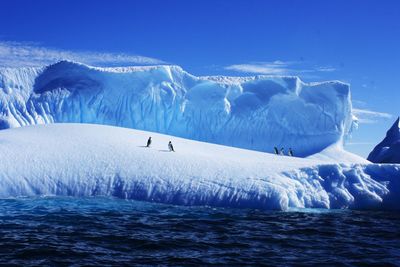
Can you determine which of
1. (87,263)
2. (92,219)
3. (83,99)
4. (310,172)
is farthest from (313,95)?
(87,263)

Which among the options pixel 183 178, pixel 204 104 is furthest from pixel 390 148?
pixel 183 178

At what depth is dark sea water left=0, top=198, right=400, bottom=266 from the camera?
318 inches

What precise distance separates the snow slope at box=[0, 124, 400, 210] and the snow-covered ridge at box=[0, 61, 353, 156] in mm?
17447

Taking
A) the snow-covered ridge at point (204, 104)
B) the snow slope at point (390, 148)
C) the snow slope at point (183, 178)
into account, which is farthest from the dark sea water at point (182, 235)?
the snow slope at point (390, 148)

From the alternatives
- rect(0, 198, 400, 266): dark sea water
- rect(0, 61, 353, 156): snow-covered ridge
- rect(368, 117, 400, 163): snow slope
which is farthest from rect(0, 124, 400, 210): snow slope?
rect(368, 117, 400, 163): snow slope

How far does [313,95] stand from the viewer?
3650 cm

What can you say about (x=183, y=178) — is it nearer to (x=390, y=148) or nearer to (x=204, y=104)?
(x=204, y=104)

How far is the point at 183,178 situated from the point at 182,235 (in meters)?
5.17

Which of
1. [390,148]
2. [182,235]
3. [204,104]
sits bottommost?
[182,235]

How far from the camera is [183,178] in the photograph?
49.0 feet

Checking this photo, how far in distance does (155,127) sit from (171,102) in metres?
2.39

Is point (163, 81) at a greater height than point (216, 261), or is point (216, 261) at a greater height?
point (163, 81)

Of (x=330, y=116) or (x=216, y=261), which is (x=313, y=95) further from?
(x=216, y=261)

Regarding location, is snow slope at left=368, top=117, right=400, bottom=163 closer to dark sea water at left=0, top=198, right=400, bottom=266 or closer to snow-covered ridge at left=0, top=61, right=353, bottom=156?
snow-covered ridge at left=0, top=61, right=353, bottom=156
